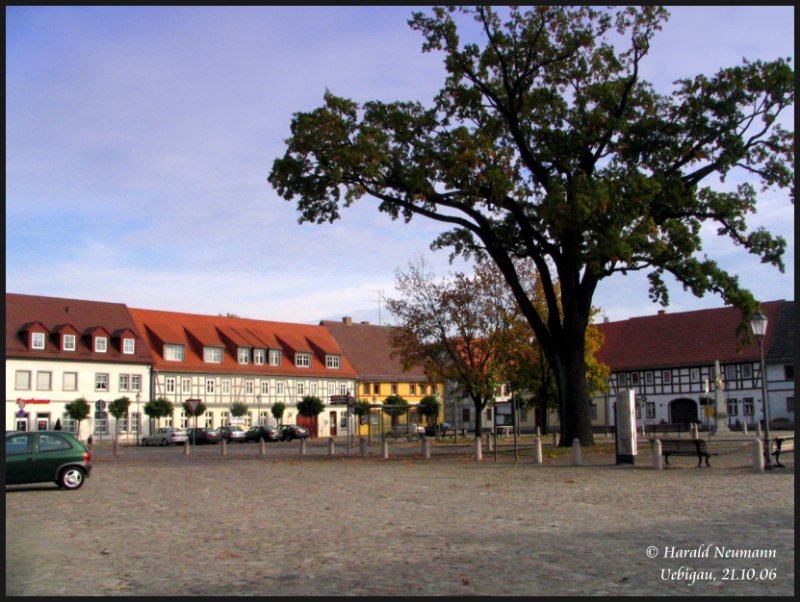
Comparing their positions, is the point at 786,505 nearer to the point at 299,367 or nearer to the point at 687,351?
the point at 687,351

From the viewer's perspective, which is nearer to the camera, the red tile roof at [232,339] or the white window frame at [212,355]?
the red tile roof at [232,339]

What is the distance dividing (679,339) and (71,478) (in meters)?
68.8

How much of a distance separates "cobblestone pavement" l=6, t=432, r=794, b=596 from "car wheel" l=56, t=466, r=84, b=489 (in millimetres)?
307

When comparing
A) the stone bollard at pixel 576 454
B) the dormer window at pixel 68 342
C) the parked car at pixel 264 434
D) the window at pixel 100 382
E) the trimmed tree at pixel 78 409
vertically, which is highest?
the dormer window at pixel 68 342

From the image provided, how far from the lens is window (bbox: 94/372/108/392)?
242 ft

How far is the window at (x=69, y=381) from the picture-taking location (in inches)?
2832

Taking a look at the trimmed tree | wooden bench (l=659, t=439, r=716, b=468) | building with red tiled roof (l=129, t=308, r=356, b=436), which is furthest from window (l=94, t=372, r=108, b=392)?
wooden bench (l=659, t=439, r=716, b=468)

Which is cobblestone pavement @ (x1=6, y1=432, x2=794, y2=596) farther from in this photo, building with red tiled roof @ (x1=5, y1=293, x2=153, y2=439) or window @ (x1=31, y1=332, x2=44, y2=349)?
window @ (x1=31, y1=332, x2=44, y2=349)

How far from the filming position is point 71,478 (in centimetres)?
2327

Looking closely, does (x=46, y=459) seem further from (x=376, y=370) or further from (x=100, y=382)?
(x=376, y=370)

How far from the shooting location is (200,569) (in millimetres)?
10703

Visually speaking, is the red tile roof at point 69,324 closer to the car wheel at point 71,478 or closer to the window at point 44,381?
the window at point 44,381

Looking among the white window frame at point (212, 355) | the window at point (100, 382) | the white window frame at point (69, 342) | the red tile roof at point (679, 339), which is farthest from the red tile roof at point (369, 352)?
the white window frame at point (69, 342)

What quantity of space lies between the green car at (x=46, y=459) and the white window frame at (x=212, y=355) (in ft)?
197
